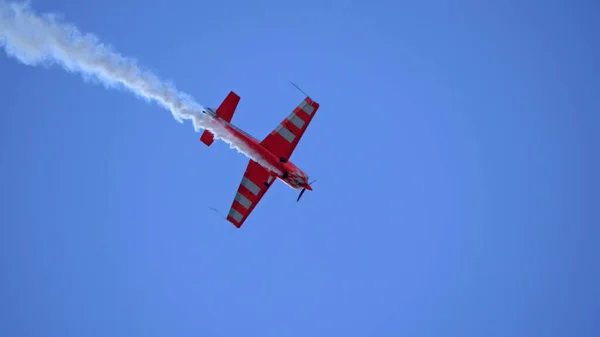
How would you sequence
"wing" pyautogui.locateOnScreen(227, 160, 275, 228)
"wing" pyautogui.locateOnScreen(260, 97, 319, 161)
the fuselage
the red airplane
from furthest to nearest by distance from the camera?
"wing" pyautogui.locateOnScreen(227, 160, 275, 228) < "wing" pyautogui.locateOnScreen(260, 97, 319, 161) < the fuselage < the red airplane

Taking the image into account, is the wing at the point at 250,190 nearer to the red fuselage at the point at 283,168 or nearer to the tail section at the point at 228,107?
the red fuselage at the point at 283,168

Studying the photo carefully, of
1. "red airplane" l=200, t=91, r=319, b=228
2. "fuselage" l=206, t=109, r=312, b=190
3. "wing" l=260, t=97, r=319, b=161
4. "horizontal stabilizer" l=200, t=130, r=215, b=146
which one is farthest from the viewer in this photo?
"wing" l=260, t=97, r=319, b=161

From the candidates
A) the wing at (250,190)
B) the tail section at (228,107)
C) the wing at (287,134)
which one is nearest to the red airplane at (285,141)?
the wing at (287,134)

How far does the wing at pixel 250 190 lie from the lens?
38.7 metres

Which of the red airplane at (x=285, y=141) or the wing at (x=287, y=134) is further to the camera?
the wing at (x=287, y=134)

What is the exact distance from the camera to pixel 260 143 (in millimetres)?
36969

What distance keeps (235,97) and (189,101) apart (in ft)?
7.07

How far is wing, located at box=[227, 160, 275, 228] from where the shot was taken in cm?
3866

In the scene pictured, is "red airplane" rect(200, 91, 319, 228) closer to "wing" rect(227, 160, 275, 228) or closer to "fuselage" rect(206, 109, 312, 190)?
"fuselage" rect(206, 109, 312, 190)

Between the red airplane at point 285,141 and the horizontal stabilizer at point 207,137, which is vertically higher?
the red airplane at point 285,141

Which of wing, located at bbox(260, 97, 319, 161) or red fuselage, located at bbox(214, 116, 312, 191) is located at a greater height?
wing, located at bbox(260, 97, 319, 161)

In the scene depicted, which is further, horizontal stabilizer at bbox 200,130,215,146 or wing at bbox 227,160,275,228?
wing at bbox 227,160,275,228

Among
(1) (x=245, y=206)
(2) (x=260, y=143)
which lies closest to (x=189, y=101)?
(2) (x=260, y=143)

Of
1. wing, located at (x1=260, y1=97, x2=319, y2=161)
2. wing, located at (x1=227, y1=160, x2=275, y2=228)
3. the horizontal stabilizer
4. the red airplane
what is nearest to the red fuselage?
the red airplane
